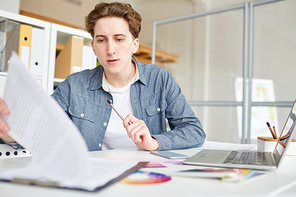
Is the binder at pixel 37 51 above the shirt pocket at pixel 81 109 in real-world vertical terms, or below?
above

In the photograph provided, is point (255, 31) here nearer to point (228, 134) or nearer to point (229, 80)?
point (229, 80)

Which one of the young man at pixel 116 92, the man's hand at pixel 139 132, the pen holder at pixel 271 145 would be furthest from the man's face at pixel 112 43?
the pen holder at pixel 271 145

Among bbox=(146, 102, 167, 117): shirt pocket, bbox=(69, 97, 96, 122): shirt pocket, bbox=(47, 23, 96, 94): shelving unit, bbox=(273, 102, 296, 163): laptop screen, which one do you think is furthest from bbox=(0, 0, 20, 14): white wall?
bbox=(273, 102, 296, 163): laptop screen

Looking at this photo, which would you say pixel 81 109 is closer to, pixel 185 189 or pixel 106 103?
pixel 106 103

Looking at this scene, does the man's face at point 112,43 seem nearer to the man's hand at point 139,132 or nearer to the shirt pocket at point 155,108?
the shirt pocket at point 155,108

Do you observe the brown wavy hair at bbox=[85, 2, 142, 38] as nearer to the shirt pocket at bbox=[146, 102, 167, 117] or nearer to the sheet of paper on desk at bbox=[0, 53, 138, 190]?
the shirt pocket at bbox=[146, 102, 167, 117]

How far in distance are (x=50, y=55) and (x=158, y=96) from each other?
3.11 ft

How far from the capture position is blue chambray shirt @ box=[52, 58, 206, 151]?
123 centimetres

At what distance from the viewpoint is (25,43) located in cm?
170

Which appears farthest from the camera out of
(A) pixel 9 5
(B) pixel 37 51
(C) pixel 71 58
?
(A) pixel 9 5

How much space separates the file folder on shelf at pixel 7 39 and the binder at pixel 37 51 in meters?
0.10

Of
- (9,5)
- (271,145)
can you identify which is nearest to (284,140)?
(271,145)

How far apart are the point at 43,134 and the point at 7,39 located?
59.1 inches

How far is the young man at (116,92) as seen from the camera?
1201mm
